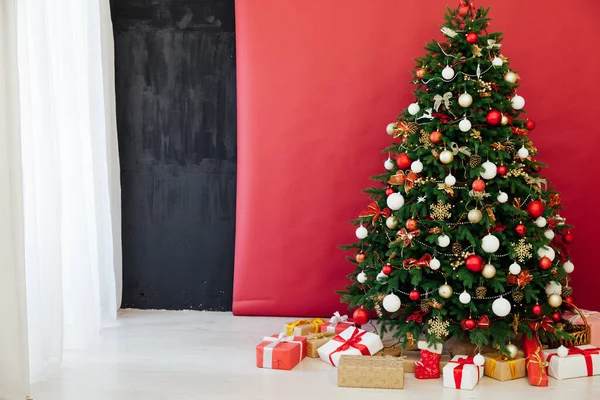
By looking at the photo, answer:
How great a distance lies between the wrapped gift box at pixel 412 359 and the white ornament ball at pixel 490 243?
533 mm

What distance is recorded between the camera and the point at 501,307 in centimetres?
279

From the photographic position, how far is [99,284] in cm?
351

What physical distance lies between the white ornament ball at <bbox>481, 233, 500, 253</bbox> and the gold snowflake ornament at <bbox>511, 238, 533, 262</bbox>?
101 millimetres

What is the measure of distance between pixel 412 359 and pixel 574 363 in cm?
69

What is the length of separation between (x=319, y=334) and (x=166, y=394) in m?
0.93

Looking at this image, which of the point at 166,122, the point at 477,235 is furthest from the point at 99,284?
the point at 477,235

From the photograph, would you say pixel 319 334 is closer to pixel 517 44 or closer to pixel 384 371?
pixel 384 371

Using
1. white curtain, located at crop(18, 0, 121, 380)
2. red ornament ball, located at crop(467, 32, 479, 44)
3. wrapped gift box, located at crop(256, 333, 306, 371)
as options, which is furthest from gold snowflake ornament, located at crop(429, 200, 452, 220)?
white curtain, located at crop(18, 0, 121, 380)

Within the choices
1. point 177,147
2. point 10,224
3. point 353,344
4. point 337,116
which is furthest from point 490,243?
point 177,147

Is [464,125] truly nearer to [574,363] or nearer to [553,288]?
[553,288]

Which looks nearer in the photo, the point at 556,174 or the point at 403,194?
the point at 403,194

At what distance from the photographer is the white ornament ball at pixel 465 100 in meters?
2.93

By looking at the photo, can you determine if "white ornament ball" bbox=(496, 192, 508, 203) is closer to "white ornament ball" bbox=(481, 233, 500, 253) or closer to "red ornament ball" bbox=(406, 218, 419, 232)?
"white ornament ball" bbox=(481, 233, 500, 253)

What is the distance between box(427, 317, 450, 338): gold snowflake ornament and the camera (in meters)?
2.86
